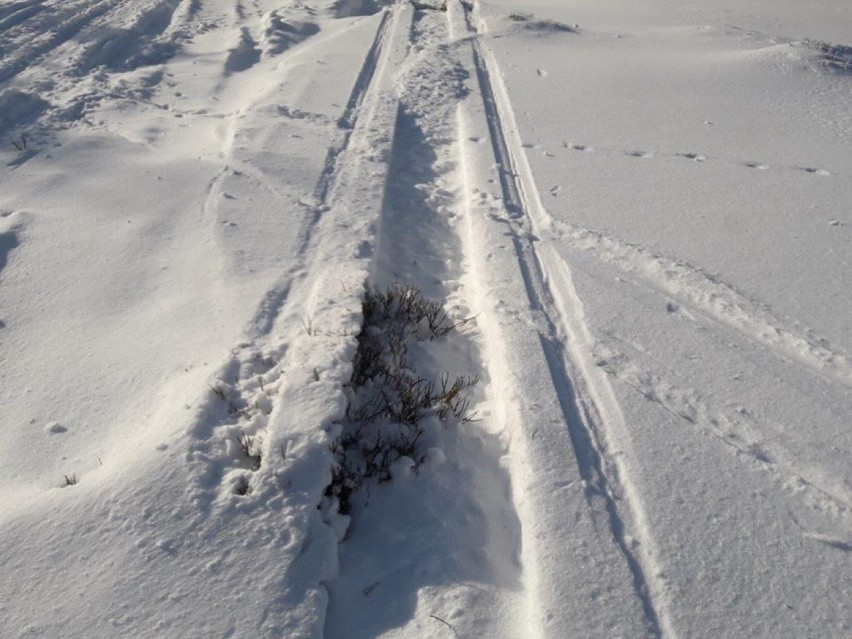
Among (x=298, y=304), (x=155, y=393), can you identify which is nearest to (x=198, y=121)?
(x=298, y=304)

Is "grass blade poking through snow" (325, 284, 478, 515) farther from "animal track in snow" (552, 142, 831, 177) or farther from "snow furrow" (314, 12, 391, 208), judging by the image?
"animal track in snow" (552, 142, 831, 177)

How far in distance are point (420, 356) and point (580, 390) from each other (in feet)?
2.78

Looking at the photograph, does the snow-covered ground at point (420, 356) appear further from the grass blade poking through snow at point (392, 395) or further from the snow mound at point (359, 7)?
the snow mound at point (359, 7)

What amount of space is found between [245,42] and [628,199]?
5.27 m

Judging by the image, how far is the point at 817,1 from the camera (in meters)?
9.87

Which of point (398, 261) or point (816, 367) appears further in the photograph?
point (398, 261)

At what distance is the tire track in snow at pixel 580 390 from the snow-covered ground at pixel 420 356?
0.05 ft

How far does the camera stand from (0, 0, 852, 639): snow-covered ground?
86.9 inches

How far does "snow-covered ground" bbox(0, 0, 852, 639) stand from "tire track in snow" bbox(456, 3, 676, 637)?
0.01 metres

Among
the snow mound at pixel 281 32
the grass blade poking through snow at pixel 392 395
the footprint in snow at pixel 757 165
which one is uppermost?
the snow mound at pixel 281 32

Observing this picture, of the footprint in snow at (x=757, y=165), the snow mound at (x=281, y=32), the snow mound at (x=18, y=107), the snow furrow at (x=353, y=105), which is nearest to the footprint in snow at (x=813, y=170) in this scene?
the footprint in snow at (x=757, y=165)

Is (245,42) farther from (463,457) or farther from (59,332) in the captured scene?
(463,457)

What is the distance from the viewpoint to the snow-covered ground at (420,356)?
86.9 inches

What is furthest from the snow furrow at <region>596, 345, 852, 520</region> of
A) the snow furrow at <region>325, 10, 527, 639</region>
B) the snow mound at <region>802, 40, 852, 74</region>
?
the snow mound at <region>802, 40, 852, 74</region>
